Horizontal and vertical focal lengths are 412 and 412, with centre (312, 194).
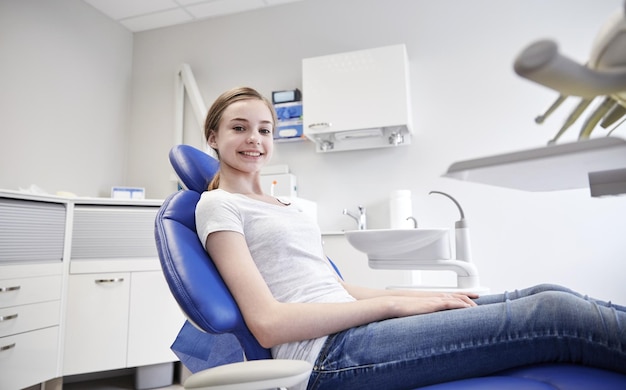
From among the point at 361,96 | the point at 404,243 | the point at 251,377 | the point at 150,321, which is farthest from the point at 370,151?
the point at 251,377

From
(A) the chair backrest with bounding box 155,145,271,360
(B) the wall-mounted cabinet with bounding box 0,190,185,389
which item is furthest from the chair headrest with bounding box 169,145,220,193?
(B) the wall-mounted cabinet with bounding box 0,190,185,389

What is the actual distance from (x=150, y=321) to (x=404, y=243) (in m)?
1.42

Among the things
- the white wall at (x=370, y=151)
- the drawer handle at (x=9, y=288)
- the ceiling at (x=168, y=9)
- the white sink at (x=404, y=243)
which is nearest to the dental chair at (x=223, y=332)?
the white sink at (x=404, y=243)

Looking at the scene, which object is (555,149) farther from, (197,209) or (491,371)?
(197,209)

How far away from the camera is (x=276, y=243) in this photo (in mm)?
983

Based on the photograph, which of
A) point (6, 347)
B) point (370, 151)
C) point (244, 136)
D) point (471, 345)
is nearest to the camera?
point (471, 345)

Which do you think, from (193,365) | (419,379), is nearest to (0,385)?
(193,365)

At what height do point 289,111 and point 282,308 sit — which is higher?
point 289,111

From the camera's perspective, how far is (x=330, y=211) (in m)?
2.76

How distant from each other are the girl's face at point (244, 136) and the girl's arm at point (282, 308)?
1.00 feet

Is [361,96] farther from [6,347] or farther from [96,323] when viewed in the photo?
[6,347]

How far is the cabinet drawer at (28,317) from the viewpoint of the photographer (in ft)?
5.67

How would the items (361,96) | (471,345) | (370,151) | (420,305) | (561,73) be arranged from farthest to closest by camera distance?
(370,151), (361,96), (420,305), (471,345), (561,73)

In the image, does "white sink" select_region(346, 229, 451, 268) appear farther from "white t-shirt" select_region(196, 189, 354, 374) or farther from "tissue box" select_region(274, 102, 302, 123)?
"tissue box" select_region(274, 102, 302, 123)
